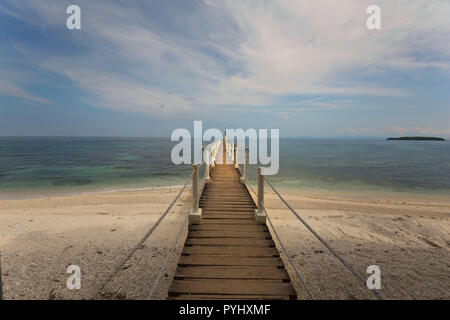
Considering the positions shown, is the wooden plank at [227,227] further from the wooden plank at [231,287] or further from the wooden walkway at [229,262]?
the wooden plank at [231,287]

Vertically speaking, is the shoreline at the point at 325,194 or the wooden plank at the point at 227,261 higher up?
the wooden plank at the point at 227,261

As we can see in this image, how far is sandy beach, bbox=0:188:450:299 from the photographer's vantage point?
13.9 feet

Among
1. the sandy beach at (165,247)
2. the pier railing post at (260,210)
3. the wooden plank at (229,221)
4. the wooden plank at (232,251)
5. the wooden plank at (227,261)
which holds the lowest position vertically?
the sandy beach at (165,247)

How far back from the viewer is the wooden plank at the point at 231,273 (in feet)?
10.4

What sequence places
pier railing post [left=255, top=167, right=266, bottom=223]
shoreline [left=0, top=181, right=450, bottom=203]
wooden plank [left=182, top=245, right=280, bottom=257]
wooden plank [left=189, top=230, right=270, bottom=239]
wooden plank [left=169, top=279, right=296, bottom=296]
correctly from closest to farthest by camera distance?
wooden plank [left=169, top=279, right=296, bottom=296], wooden plank [left=182, top=245, right=280, bottom=257], wooden plank [left=189, top=230, right=270, bottom=239], pier railing post [left=255, top=167, right=266, bottom=223], shoreline [left=0, top=181, right=450, bottom=203]

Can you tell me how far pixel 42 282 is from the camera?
429 cm

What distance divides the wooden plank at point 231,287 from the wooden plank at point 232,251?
1.93 feet

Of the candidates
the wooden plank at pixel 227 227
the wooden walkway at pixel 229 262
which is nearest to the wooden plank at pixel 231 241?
the wooden walkway at pixel 229 262

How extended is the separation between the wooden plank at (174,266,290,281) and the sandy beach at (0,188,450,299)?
4.40 ft

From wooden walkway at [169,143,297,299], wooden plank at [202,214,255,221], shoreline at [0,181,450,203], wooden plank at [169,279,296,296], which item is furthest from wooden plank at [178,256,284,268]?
shoreline at [0,181,450,203]

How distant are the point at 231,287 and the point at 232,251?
0.79 m

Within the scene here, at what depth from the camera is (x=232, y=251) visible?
3.78 metres

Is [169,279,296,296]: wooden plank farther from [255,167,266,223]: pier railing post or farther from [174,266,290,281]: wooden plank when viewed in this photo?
[255,167,266,223]: pier railing post
